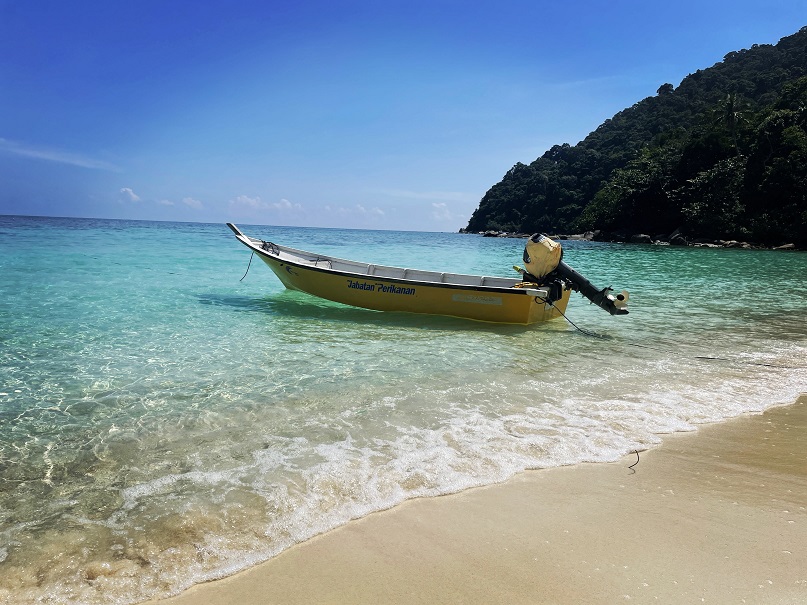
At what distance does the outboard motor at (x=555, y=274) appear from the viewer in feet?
30.6

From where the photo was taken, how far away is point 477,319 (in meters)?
10.1

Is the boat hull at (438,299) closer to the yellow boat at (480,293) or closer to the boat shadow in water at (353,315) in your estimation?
the yellow boat at (480,293)

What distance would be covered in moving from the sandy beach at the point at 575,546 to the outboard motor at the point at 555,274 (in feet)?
18.8

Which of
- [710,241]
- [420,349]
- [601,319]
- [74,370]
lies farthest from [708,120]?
[74,370]

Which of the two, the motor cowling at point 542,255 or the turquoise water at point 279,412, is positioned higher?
the motor cowling at point 542,255

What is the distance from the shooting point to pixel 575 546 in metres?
2.73

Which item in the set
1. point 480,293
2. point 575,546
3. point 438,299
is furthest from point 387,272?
point 575,546

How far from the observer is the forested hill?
146 ft

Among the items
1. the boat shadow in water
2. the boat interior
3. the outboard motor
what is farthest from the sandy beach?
the boat interior

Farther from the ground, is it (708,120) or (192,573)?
(708,120)

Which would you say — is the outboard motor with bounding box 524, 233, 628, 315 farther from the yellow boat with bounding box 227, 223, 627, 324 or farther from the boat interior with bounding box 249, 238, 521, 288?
the boat interior with bounding box 249, 238, 521, 288

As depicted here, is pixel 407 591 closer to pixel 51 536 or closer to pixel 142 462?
pixel 51 536

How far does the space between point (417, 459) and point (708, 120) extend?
66780mm

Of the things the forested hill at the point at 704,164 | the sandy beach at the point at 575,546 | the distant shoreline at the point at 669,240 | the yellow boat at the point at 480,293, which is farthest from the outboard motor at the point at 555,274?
the forested hill at the point at 704,164
